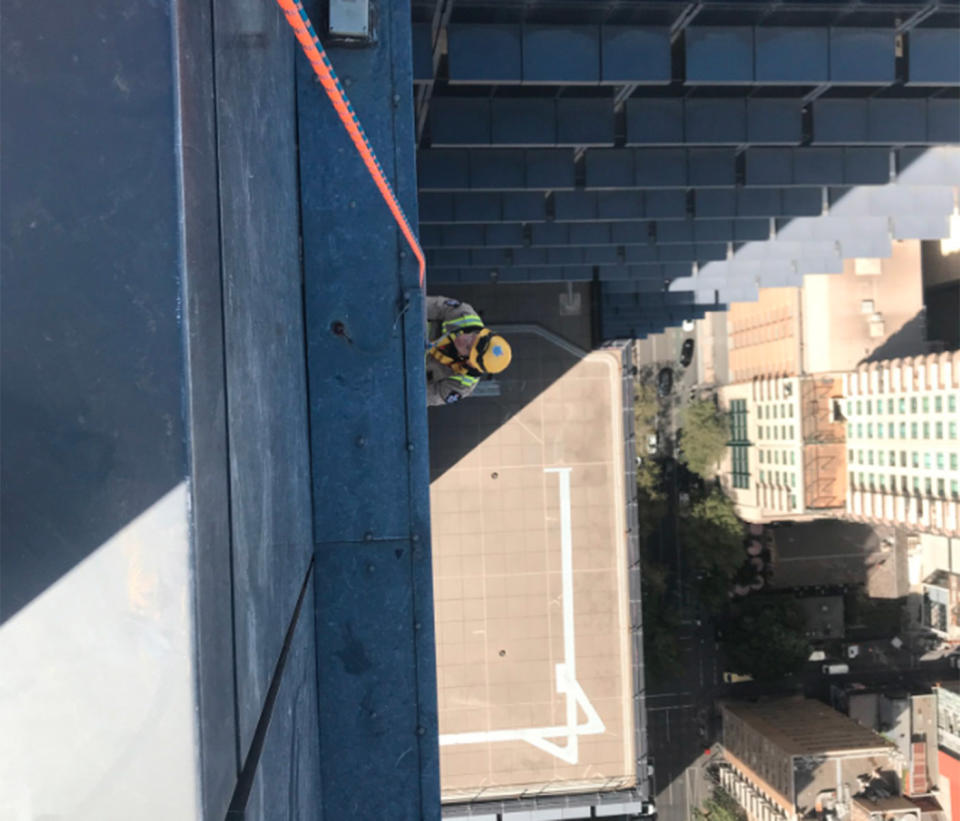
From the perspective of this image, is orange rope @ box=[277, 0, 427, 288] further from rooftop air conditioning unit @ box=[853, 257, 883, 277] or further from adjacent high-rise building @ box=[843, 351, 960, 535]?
rooftop air conditioning unit @ box=[853, 257, 883, 277]

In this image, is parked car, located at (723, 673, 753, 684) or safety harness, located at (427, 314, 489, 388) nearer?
safety harness, located at (427, 314, 489, 388)

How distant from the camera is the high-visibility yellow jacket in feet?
32.8

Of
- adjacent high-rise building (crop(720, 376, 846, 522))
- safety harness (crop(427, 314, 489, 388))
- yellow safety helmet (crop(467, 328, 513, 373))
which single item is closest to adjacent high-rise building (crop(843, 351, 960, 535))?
adjacent high-rise building (crop(720, 376, 846, 522))

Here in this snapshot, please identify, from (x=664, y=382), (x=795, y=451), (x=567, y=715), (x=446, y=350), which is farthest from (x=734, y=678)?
(x=446, y=350)

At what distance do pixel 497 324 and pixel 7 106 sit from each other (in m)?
20.6

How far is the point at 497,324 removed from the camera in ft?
75.2

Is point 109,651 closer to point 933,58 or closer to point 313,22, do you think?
point 313,22

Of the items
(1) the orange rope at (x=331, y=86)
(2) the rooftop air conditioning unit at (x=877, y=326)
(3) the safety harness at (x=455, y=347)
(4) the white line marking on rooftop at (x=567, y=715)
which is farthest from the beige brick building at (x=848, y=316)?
(1) the orange rope at (x=331, y=86)

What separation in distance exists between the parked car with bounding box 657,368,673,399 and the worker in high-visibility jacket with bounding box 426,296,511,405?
119 ft

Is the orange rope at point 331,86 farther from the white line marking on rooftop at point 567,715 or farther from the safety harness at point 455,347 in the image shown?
the white line marking on rooftop at point 567,715

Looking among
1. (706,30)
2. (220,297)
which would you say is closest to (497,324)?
(706,30)

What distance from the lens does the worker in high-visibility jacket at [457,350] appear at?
9461 millimetres

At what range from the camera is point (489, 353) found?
942cm

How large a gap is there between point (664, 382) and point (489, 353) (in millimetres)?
37350
